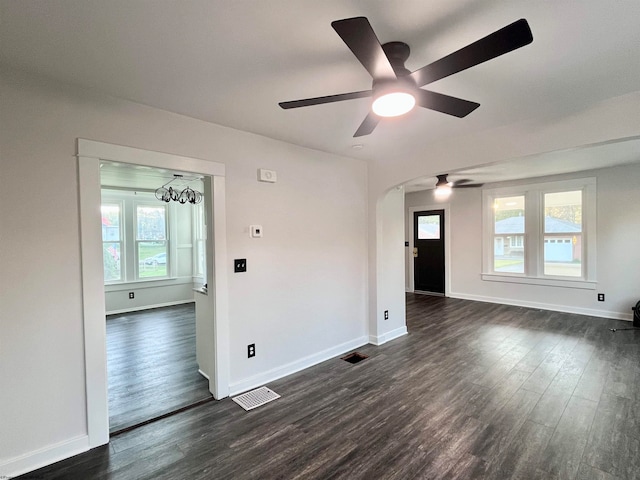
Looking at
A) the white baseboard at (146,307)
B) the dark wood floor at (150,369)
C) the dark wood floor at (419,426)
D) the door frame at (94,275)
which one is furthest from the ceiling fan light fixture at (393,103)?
the white baseboard at (146,307)

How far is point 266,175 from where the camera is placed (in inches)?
121

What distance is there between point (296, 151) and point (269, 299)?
5.27 feet

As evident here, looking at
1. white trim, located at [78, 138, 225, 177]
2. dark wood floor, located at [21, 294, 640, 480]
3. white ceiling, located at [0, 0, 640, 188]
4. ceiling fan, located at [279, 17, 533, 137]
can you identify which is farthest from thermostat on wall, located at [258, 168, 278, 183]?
dark wood floor, located at [21, 294, 640, 480]

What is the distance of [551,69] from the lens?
76.2 inches

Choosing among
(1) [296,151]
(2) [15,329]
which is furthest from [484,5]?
(2) [15,329]

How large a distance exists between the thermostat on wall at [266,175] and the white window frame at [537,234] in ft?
16.6

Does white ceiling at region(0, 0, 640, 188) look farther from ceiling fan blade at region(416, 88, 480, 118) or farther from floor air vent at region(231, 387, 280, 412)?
floor air vent at region(231, 387, 280, 412)

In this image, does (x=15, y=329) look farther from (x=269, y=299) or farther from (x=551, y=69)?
(x=551, y=69)

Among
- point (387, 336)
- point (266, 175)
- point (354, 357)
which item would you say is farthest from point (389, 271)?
point (266, 175)

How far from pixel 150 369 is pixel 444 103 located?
3826 millimetres

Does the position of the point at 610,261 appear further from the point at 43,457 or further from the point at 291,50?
the point at 43,457

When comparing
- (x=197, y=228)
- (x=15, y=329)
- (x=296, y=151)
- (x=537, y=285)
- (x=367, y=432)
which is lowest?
(x=367, y=432)

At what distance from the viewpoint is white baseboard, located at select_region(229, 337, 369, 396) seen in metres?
2.93

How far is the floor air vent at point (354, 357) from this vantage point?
3.63 metres
